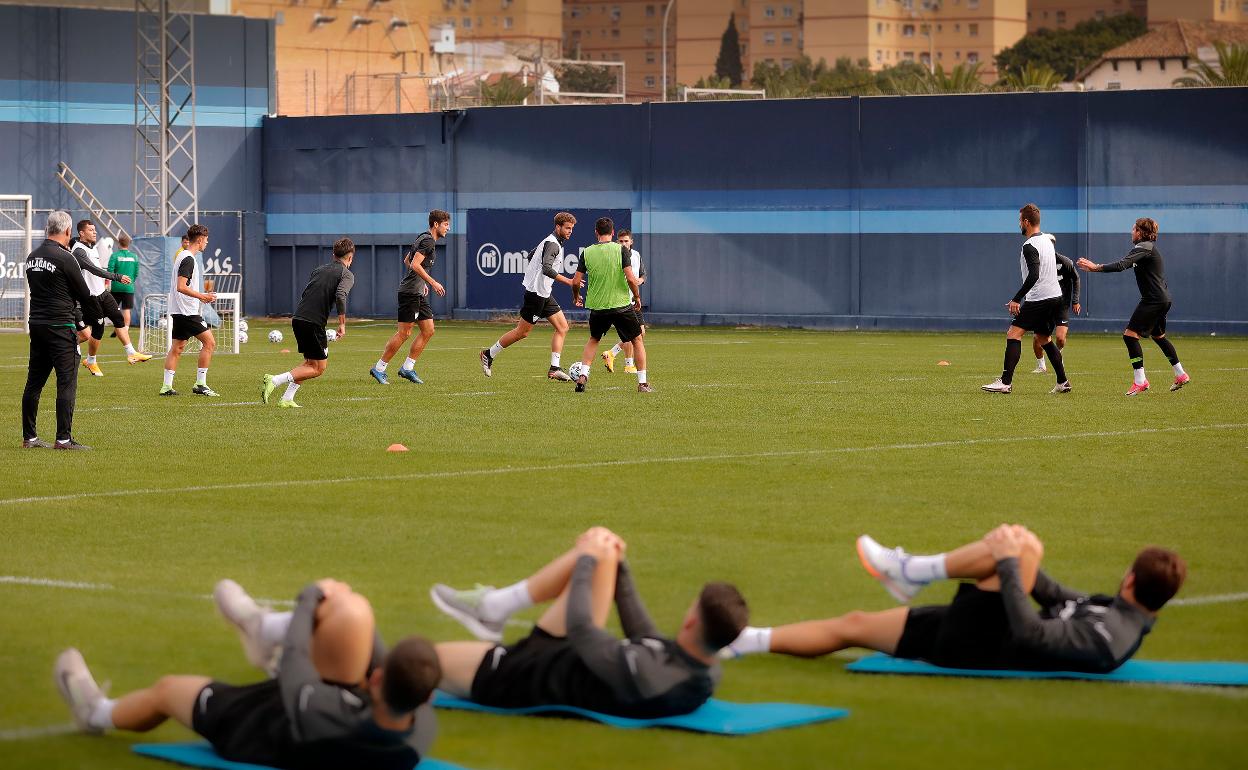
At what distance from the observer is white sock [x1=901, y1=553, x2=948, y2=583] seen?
25.1 ft

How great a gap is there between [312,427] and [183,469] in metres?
3.53

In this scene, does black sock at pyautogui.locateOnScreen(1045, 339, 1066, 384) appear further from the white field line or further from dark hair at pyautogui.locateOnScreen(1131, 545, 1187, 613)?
dark hair at pyautogui.locateOnScreen(1131, 545, 1187, 613)

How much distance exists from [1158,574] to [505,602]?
8.35ft

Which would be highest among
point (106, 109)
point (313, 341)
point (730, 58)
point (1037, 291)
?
point (730, 58)

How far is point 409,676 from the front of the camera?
5902 mm

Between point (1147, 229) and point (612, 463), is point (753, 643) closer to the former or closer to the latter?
point (612, 463)

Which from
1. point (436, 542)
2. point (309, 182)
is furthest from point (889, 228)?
point (436, 542)

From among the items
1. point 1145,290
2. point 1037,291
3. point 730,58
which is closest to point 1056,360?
point 1037,291

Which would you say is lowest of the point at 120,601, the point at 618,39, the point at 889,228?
the point at 120,601

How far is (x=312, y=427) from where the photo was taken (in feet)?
60.0

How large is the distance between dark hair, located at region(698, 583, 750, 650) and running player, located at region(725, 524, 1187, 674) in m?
1.21

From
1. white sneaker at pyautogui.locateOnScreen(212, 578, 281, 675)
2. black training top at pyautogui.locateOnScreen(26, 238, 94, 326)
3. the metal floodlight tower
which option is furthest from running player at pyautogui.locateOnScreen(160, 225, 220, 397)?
the metal floodlight tower

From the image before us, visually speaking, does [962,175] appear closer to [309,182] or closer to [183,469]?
[309,182]

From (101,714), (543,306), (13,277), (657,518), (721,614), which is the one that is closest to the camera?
(721,614)
